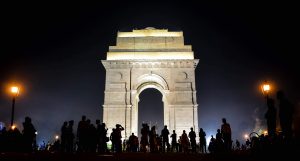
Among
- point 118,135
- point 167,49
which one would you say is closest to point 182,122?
point 167,49

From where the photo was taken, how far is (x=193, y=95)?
31.9m

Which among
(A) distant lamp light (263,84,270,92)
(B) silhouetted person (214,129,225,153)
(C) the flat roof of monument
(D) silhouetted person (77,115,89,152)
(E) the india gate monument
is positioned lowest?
(B) silhouetted person (214,129,225,153)

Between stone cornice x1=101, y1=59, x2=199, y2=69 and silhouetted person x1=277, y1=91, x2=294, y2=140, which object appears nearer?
silhouetted person x1=277, y1=91, x2=294, y2=140

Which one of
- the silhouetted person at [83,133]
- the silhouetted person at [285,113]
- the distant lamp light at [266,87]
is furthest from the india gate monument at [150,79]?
the silhouetted person at [285,113]

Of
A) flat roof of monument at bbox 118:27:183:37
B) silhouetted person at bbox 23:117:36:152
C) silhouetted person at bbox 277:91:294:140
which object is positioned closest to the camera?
silhouetted person at bbox 277:91:294:140

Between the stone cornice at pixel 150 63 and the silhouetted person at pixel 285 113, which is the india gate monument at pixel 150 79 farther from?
the silhouetted person at pixel 285 113

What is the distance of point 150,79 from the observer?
34594 mm

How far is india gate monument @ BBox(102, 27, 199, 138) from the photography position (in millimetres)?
31109

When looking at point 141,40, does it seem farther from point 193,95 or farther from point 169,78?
point 193,95

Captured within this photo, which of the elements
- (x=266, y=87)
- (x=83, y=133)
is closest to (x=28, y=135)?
(x=83, y=133)

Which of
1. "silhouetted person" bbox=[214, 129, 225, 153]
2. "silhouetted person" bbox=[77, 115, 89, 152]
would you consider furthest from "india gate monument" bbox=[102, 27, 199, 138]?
"silhouetted person" bbox=[77, 115, 89, 152]

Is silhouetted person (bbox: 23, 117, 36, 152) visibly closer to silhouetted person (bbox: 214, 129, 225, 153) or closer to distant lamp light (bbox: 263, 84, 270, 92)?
silhouetted person (bbox: 214, 129, 225, 153)

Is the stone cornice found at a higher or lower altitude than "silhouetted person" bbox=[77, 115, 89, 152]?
higher

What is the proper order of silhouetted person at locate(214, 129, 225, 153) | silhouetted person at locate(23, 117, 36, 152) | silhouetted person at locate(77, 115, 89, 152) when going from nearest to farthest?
silhouetted person at locate(214, 129, 225, 153)
silhouetted person at locate(23, 117, 36, 152)
silhouetted person at locate(77, 115, 89, 152)
